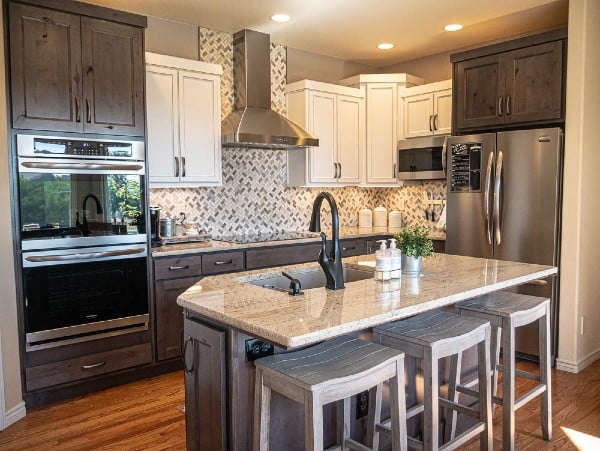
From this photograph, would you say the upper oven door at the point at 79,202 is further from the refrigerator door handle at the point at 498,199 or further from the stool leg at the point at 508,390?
the refrigerator door handle at the point at 498,199

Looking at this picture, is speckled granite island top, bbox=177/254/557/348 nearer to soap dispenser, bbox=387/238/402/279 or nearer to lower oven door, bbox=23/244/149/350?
soap dispenser, bbox=387/238/402/279

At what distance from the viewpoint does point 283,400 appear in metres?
2.05

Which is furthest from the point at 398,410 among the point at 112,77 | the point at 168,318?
the point at 112,77

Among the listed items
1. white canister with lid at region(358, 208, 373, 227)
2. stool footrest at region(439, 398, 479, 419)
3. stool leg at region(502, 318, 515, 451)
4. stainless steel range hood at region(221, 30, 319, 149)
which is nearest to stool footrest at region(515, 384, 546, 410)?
stool leg at region(502, 318, 515, 451)

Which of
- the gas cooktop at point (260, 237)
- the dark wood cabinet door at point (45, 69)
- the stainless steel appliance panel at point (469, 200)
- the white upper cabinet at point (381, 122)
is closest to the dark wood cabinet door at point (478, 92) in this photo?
the stainless steel appliance panel at point (469, 200)

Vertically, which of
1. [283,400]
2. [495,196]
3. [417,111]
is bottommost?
[283,400]

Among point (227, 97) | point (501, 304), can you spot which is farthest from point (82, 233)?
point (501, 304)

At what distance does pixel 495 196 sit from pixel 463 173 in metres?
0.38

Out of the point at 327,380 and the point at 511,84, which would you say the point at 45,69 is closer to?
the point at 327,380

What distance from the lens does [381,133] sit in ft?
17.3

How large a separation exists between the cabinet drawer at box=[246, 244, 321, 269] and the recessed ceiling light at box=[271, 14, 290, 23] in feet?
6.25

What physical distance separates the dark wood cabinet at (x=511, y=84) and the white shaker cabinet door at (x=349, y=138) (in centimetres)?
109

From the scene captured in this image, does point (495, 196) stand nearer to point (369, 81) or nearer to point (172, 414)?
point (369, 81)

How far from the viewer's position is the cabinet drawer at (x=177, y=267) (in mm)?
3648
